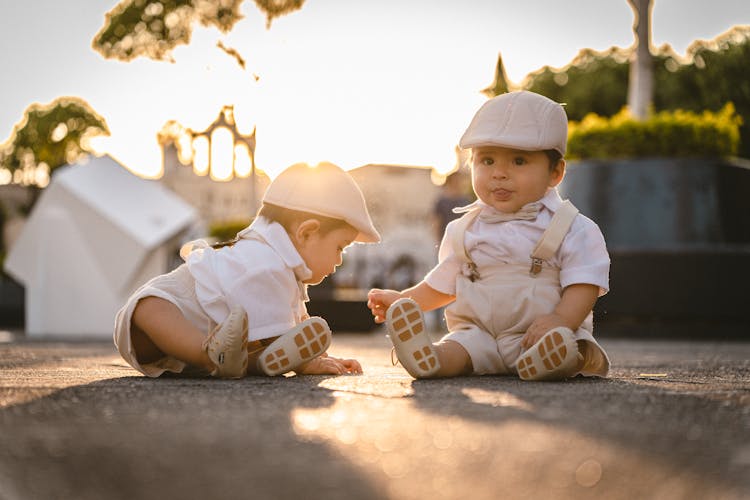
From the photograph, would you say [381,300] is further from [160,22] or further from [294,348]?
[160,22]

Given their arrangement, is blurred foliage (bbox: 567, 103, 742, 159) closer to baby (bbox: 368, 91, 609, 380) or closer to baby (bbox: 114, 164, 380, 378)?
baby (bbox: 368, 91, 609, 380)

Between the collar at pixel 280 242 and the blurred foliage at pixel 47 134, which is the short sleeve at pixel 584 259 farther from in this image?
the blurred foliage at pixel 47 134

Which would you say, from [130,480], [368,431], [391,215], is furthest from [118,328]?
[391,215]

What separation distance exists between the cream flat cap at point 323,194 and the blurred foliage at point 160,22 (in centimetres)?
177

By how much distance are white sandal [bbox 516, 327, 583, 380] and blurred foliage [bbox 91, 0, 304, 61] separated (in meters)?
2.42

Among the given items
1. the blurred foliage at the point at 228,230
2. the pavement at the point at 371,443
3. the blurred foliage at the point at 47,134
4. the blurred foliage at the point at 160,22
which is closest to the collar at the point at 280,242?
the pavement at the point at 371,443

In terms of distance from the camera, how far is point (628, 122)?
7.13 metres

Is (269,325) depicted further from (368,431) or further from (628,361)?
(628,361)

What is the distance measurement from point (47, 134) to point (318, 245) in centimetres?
3637

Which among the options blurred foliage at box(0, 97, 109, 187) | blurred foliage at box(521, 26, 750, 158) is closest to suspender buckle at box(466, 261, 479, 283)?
blurred foliage at box(521, 26, 750, 158)

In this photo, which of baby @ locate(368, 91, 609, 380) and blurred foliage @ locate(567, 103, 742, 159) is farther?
blurred foliage @ locate(567, 103, 742, 159)

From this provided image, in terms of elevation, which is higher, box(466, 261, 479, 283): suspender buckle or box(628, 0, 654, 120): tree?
box(628, 0, 654, 120): tree

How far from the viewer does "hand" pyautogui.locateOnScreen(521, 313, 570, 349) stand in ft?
7.54

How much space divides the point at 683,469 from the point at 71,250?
22.8 feet
